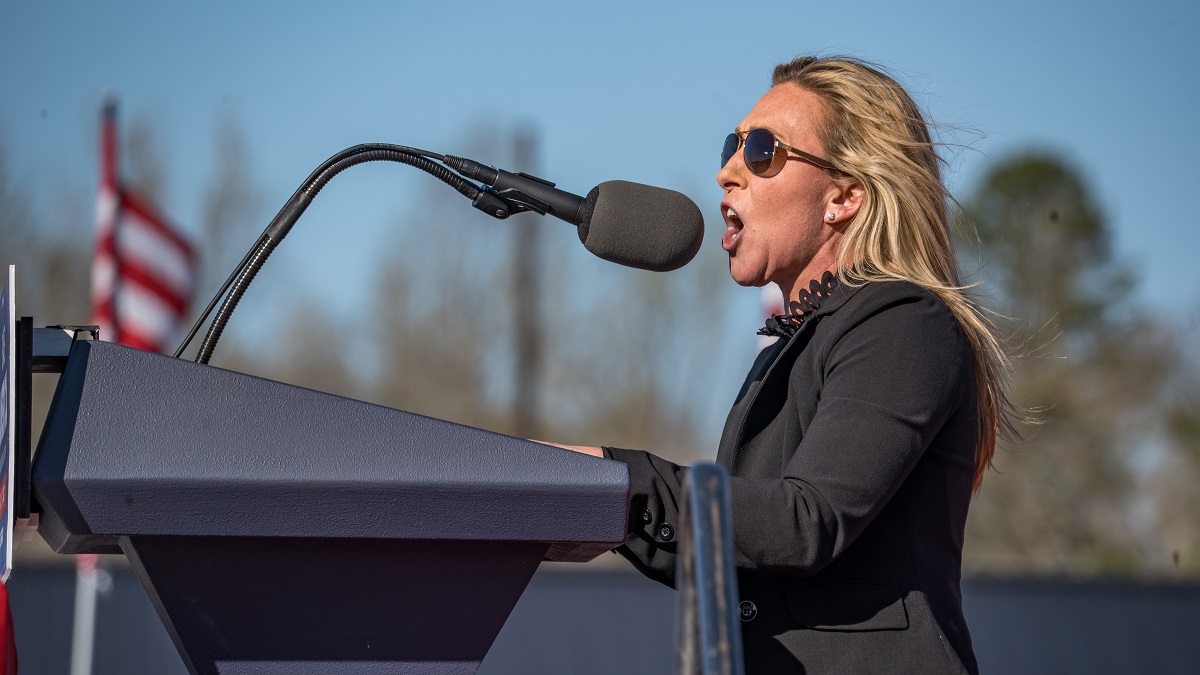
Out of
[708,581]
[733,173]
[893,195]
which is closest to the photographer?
[708,581]

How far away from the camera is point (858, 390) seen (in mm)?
1629

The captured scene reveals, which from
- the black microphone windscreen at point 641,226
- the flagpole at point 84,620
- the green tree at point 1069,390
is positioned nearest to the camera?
the black microphone windscreen at point 641,226

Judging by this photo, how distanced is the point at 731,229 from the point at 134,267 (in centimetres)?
481

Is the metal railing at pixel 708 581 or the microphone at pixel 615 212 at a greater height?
the microphone at pixel 615 212

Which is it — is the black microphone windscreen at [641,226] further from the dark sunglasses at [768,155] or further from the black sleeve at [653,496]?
the black sleeve at [653,496]

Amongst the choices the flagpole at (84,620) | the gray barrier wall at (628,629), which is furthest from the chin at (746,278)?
the flagpole at (84,620)

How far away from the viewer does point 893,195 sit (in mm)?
1998

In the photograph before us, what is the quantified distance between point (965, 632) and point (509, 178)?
0.88 metres

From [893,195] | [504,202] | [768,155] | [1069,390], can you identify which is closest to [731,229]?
[768,155]

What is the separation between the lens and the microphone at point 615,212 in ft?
5.74

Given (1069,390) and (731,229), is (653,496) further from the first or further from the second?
(1069,390)

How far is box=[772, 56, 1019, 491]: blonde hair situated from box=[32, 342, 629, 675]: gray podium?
31.8 inches

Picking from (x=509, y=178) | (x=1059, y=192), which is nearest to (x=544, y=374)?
(x=1059, y=192)

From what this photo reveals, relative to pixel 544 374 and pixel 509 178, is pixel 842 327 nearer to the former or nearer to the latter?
pixel 509 178
